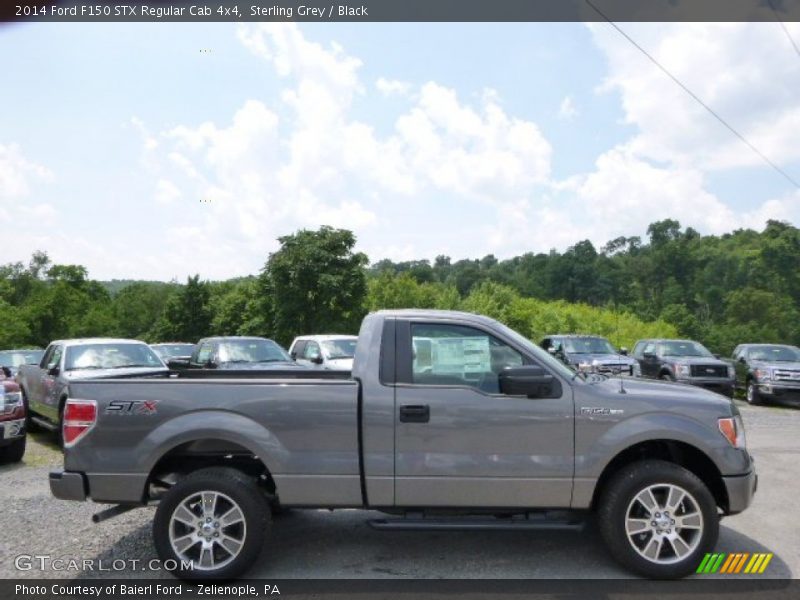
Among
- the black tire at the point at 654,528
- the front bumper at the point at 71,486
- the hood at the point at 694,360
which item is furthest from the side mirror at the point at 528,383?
the hood at the point at 694,360

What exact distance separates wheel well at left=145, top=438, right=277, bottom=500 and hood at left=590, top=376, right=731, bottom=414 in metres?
2.68

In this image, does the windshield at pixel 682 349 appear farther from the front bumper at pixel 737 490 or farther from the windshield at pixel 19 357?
the windshield at pixel 19 357

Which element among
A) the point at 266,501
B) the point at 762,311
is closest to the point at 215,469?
the point at 266,501

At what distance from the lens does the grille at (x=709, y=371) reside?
1800 cm

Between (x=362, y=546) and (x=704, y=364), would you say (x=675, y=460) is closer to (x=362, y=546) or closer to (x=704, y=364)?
(x=362, y=546)

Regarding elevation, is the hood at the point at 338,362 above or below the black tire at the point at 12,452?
above

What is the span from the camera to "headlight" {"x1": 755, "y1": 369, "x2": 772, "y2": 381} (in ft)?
56.7

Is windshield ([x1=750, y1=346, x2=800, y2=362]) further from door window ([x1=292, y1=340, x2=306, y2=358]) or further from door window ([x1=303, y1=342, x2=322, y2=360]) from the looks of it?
door window ([x1=292, y1=340, x2=306, y2=358])

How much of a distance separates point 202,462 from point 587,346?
15812 millimetres

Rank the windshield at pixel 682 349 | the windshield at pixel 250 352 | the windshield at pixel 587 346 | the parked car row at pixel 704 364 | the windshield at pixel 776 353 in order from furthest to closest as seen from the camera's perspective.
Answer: the windshield at pixel 682 349, the windshield at pixel 587 346, the windshield at pixel 776 353, the parked car row at pixel 704 364, the windshield at pixel 250 352

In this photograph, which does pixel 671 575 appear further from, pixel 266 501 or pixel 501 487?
pixel 266 501

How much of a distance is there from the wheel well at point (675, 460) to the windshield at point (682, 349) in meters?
15.3

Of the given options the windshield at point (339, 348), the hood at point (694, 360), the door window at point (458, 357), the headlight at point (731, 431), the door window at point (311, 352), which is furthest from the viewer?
the hood at point (694, 360)

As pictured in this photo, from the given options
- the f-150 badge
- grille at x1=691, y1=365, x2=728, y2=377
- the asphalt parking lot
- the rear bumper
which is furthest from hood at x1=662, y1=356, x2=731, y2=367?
the f-150 badge
